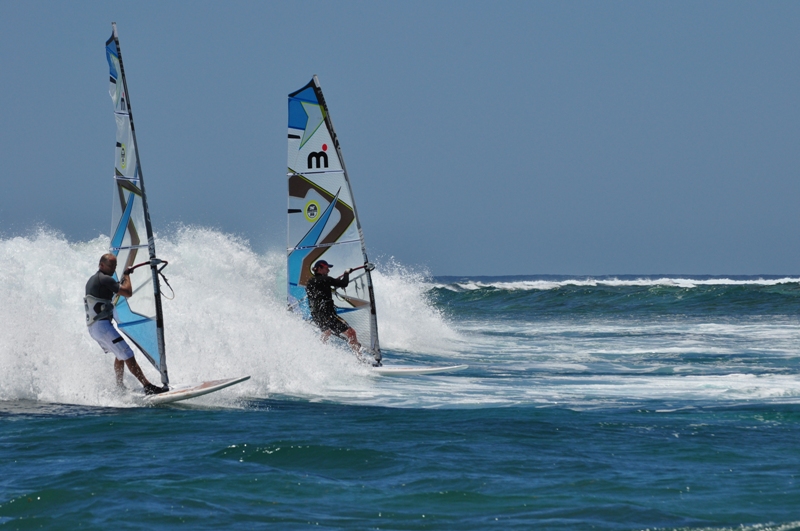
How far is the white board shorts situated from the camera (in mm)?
8141

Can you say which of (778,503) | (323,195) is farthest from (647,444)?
(323,195)

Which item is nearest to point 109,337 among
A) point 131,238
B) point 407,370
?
point 131,238

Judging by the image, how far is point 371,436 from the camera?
707cm

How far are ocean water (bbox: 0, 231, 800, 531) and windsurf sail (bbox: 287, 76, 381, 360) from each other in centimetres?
57

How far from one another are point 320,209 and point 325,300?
51.3 inches

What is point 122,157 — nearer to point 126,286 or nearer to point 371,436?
point 126,286

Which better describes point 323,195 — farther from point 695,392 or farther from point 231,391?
point 695,392

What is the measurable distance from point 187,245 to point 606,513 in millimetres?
20089

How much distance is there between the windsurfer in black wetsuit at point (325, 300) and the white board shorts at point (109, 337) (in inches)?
156

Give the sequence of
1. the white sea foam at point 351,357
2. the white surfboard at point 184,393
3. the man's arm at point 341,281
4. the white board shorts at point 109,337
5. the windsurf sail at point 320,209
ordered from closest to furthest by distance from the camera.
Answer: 1. the white board shorts at point 109,337
2. the white surfboard at point 184,393
3. the white sea foam at point 351,357
4. the man's arm at point 341,281
5. the windsurf sail at point 320,209

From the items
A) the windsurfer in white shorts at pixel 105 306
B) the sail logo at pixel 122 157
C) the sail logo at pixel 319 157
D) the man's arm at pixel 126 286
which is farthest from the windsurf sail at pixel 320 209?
the windsurfer in white shorts at pixel 105 306

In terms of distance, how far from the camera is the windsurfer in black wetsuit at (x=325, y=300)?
1194 centimetres

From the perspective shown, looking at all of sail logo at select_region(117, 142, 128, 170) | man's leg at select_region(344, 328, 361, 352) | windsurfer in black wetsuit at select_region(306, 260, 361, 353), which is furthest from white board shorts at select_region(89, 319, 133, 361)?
man's leg at select_region(344, 328, 361, 352)

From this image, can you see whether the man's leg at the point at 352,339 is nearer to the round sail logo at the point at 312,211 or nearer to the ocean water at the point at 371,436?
the ocean water at the point at 371,436
